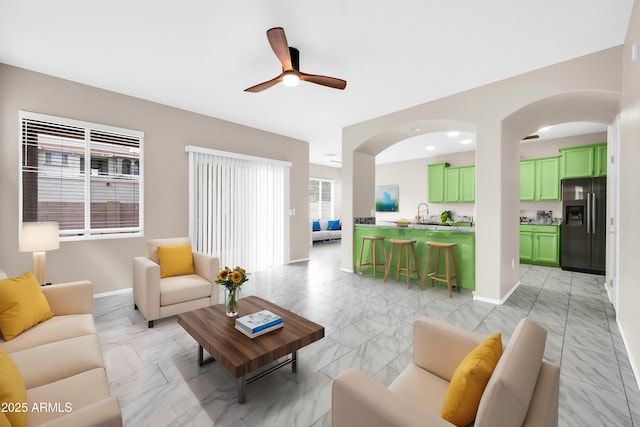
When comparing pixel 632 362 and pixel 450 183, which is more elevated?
pixel 450 183

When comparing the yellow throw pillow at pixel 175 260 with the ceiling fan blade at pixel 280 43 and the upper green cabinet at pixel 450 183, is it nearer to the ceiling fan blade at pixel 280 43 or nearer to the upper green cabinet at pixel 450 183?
the ceiling fan blade at pixel 280 43

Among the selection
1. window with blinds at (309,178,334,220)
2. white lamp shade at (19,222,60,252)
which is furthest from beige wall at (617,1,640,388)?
window with blinds at (309,178,334,220)

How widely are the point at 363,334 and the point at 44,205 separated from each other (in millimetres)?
4081

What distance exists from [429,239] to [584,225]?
3.34 metres

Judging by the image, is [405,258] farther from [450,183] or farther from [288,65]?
[450,183]

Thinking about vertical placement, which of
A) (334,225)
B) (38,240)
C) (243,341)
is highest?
(38,240)

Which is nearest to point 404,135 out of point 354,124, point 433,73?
point 354,124

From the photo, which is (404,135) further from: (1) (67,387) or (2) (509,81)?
(1) (67,387)

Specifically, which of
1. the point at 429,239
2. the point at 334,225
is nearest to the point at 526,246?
the point at 429,239

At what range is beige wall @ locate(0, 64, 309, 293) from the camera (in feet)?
10.6

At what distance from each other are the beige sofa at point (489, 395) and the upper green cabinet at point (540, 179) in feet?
20.2

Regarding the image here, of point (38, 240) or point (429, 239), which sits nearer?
point (38, 240)

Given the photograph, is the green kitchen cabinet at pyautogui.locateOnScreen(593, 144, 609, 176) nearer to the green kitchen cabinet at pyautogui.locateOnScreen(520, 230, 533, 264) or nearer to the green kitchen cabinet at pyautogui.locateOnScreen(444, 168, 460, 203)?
the green kitchen cabinet at pyautogui.locateOnScreen(520, 230, 533, 264)

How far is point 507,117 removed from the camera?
348 centimetres
